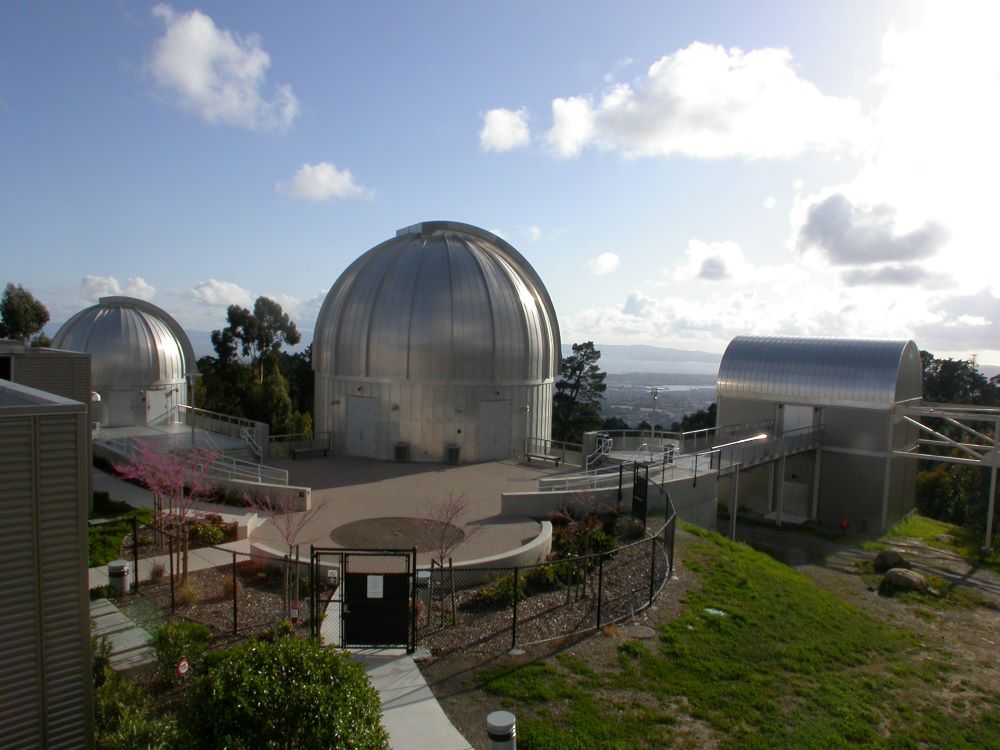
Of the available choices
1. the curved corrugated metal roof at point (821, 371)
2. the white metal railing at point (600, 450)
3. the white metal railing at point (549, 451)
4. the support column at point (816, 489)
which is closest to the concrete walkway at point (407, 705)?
the white metal railing at point (600, 450)

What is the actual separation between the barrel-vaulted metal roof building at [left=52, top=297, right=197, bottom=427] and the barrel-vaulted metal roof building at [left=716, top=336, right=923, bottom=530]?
27906 millimetres

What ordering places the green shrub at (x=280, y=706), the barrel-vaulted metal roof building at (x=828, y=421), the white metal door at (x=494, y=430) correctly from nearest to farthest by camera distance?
the green shrub at (x=280, y=706) < the white metal door at (x=494, y=430) < the barrel-vaulted metal roof building at (x=828, y=421)

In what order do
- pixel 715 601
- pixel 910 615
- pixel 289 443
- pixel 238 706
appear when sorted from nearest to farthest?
1. pixel 238 706
2. pixel 715 601
3. pixel 910 615
4. pixel 289 443

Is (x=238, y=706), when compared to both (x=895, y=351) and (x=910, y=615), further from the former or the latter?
(x=895, y=351)

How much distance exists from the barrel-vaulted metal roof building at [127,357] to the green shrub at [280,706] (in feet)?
97.6

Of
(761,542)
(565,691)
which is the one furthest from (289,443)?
(565,691)

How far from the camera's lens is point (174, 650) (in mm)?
8727

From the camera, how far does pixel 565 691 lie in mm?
8891

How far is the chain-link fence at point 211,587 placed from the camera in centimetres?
1072

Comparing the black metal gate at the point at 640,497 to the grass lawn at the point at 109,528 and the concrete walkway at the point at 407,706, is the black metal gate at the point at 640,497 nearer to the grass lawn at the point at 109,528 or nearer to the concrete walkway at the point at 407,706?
the concrete walkway at the point at 407,706

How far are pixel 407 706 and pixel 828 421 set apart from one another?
26.0 m

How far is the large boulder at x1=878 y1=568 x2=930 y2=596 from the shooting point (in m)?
17.8

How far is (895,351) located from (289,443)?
26048mm

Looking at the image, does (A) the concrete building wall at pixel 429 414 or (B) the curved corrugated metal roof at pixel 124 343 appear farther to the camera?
(B) the curved corrugated metal roof at pixel 124 343
